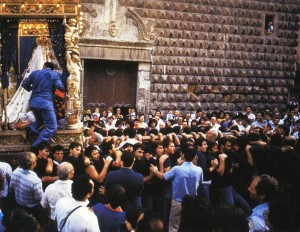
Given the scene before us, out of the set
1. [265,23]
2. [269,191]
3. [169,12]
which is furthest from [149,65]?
[269,191]

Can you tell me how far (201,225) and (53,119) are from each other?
583 cm

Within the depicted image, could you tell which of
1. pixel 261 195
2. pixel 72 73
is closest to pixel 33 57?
pixel 72 73

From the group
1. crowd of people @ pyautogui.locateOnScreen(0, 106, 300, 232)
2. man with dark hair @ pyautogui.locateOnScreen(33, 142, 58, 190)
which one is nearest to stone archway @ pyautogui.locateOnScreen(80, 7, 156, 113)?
crowd of people @ pyautogui.locateOnScreen(0, 106, 300, 232)

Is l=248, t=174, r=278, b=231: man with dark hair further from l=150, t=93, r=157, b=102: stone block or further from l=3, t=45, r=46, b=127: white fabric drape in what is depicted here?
l=150, t=93, r=157, b=102: stone block

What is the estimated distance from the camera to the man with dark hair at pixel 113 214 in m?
5.05

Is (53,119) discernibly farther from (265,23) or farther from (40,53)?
(265,23)

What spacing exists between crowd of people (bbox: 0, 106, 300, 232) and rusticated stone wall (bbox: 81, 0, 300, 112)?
8.67 m

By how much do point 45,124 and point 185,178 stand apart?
3633 mm

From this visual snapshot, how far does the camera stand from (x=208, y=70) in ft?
64.6

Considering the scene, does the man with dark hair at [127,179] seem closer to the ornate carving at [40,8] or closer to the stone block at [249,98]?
the ornate carving at [40,8]

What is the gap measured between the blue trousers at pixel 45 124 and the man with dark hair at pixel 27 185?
3.08m

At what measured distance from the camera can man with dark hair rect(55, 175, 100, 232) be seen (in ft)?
14.8

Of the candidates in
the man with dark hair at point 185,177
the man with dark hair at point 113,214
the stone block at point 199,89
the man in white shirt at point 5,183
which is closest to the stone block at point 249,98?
the stone block at point 199,89

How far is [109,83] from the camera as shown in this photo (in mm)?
18188
